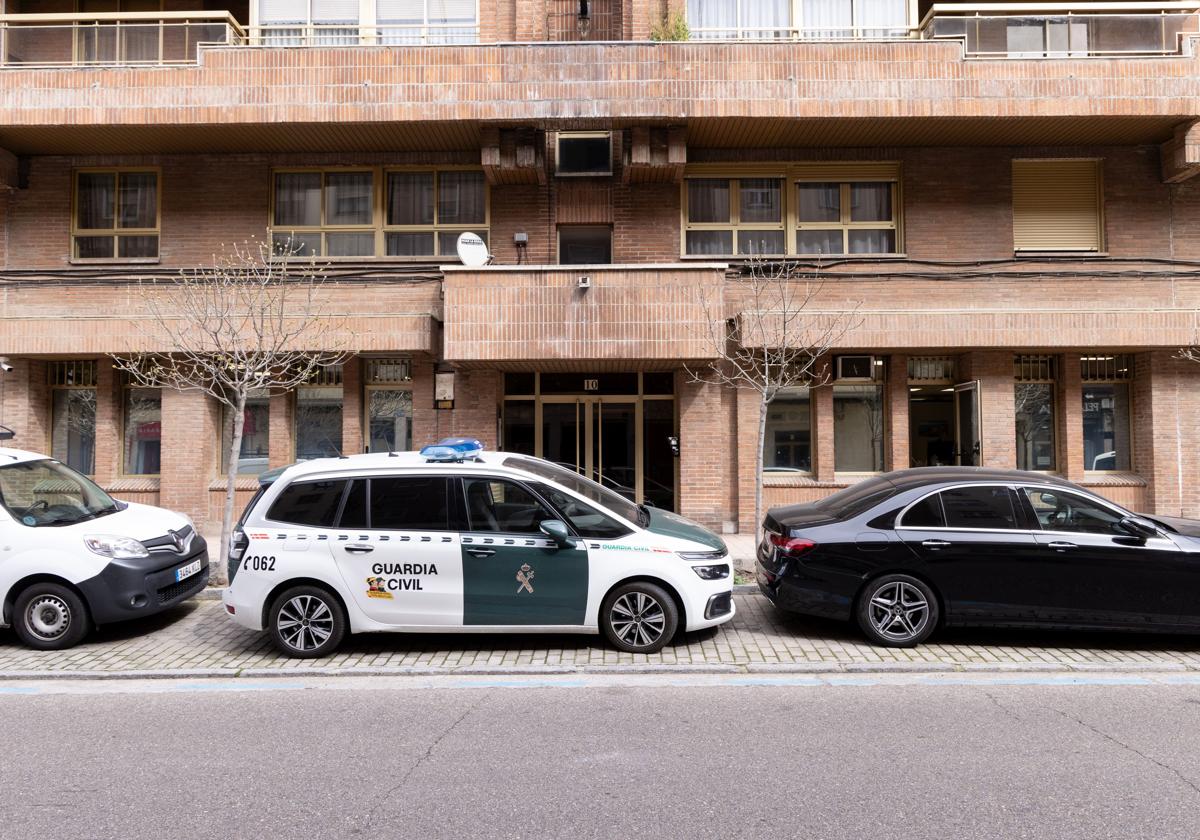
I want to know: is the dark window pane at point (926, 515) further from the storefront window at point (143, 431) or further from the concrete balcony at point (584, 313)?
the storefront window at point (143, 431)

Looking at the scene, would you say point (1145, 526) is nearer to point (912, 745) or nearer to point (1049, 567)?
point (1049, 567)

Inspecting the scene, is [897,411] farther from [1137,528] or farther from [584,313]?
[1137,528]

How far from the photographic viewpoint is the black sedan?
650cm

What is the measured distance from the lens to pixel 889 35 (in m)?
13.3

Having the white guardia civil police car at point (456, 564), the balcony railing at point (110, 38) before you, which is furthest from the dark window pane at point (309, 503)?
the balcony railing at point (110, 38)

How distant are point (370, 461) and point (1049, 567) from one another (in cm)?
593

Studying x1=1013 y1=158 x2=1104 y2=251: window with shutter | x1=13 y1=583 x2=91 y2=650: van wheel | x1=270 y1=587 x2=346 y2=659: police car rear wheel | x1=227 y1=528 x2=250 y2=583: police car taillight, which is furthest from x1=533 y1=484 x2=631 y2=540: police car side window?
x1=1013 y1=158 x2=1104 y2=251: window with shutter

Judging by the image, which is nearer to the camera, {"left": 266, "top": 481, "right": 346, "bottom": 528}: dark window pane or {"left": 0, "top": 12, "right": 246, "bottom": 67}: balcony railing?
{"left": 266, "top": 481, "right": 346, "bottom": 528}: dark window pane

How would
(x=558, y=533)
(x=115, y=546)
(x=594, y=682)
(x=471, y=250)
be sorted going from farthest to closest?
(x=471, y=250) → (x=115, y=546) → (x=558, y=533) → (x=594, y=682)

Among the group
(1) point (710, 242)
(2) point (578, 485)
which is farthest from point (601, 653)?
(1) point (710, 242)

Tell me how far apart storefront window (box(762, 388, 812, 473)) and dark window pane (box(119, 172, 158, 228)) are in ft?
36.6

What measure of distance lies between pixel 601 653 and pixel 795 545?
1.96 meters

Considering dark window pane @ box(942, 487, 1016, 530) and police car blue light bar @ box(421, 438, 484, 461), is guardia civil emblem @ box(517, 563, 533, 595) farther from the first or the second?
dark window pane @ box(942, 487, 1016, 530)

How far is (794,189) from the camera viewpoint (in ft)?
43.8
